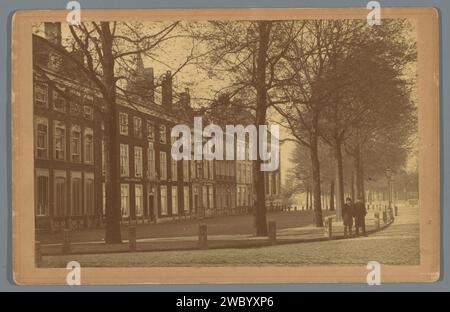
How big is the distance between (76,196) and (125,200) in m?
0.61

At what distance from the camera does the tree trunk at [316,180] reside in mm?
8906

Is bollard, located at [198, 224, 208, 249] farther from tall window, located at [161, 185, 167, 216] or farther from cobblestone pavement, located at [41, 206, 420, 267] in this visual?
tall window, located at [161, 185, 167, 216]

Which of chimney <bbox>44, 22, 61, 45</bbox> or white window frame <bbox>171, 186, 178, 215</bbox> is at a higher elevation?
chimney <bbox>44, 22, 61, 45</bbox>

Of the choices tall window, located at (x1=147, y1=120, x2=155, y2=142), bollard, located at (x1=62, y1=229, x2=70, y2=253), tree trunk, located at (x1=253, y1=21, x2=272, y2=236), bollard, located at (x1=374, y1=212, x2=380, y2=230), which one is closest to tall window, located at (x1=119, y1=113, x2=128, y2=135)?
tall window, located at (x1=147, y1=120, x2=155, y2=142)

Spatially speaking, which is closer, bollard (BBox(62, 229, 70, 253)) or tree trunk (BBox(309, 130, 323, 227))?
bollard (BBox(62, 229, 70, 253))

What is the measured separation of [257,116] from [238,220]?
52.0 inches

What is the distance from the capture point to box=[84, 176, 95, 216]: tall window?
347 inches

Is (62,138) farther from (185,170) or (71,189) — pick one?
(185,170)

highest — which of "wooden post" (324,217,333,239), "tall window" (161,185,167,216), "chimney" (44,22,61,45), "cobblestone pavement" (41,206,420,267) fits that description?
"chimney" (44,22,61,45)

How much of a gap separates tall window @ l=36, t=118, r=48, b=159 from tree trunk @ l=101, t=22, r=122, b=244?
756mm

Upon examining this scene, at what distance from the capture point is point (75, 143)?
349 inches

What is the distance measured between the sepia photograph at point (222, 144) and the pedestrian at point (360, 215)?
2 cm

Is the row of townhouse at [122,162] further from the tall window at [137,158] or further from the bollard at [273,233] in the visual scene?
the bollard at [273,233]
